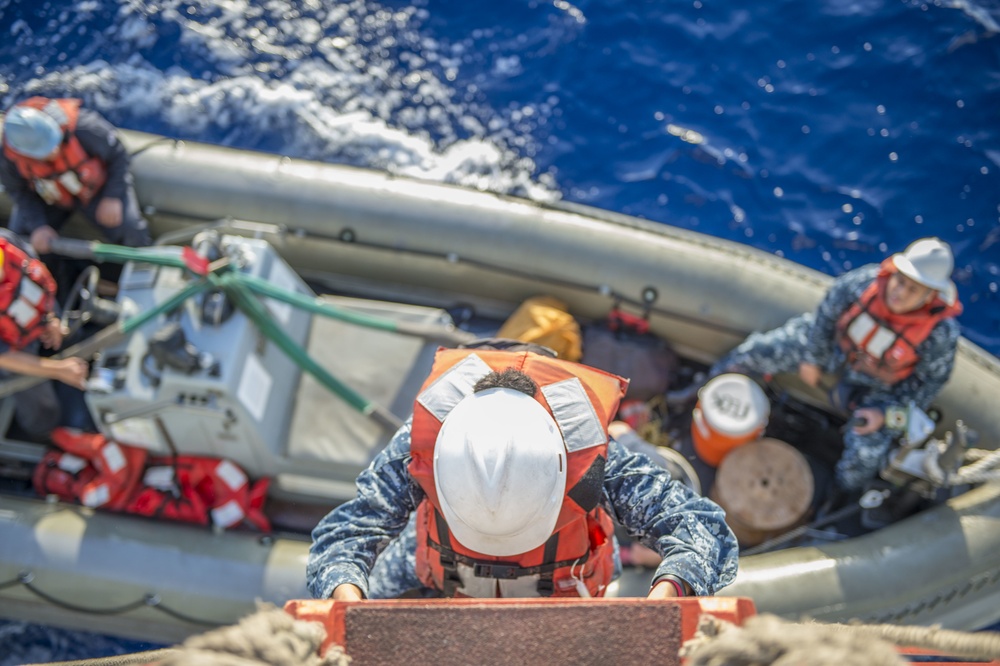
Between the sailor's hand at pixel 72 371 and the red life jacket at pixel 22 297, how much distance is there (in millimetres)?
186

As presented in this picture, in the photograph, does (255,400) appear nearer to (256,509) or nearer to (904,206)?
(256,509)

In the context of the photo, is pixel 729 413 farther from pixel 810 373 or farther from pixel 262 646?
pixel 262 646

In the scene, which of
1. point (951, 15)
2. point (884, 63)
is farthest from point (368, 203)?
point (951, 15)

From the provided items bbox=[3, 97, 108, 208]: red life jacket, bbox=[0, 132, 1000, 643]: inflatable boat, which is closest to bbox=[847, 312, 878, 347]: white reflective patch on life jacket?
bbox=[0, 132, 1000, 643]: inflatable boat

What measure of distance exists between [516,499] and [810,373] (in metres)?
2.27

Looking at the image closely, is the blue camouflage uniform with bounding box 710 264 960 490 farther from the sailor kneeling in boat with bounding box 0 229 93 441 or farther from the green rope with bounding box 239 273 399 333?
the sailor kneeling in boat with bounding box 0 229 93 441

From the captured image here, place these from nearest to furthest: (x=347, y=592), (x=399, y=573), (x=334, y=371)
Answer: (x=347, y=592)
(x=399, y=573)
(x=334, y=371)

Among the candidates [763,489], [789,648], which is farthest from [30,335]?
[789,648]

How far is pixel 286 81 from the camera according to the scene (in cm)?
527

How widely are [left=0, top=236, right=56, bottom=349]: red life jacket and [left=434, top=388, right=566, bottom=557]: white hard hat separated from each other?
2.32m

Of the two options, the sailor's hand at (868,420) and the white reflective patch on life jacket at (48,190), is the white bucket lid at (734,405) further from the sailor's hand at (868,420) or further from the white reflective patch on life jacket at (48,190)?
the white reflective patch on life jacket at (48,190)

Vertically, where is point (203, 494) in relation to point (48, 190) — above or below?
below

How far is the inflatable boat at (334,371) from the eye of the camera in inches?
126

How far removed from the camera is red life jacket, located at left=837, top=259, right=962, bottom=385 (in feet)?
10.4
